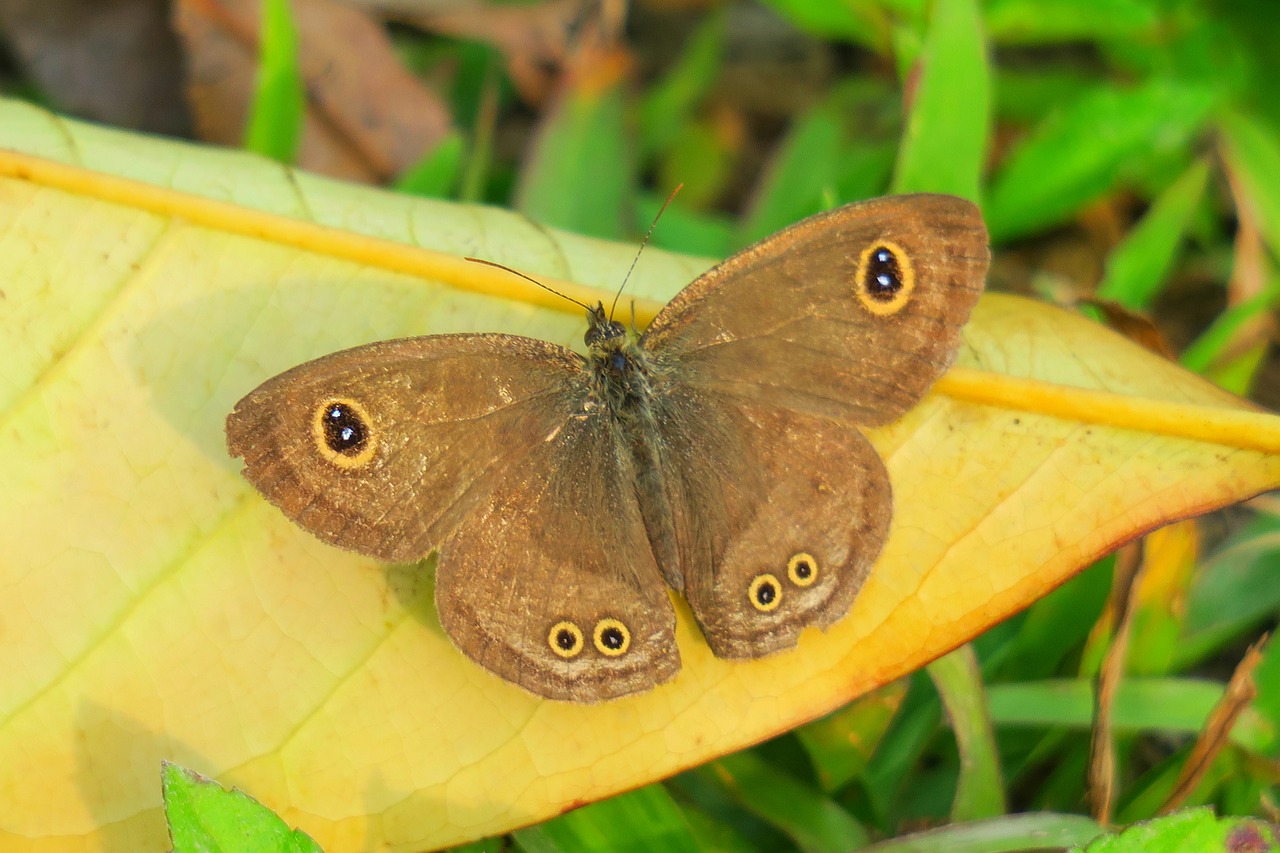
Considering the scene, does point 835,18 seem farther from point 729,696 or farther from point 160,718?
point 160,718

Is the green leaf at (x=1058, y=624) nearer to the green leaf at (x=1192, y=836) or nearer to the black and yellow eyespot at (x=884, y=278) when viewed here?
the green leaf at (x=1192, y=836)

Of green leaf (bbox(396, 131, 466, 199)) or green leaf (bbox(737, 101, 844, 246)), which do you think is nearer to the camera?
green leaf (bbox(396, 131, 466, 199))

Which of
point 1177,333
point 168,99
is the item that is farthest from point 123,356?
point 1177,333

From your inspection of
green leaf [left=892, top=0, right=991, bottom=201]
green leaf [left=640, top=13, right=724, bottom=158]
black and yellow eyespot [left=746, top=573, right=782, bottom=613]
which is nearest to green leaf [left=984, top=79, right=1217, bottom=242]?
green leaf [left=892, top=0, right=991, bottom=201]

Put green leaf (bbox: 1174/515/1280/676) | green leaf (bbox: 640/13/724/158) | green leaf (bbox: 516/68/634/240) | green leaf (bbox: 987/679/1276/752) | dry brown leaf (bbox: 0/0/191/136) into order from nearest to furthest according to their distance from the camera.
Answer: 1. green leaf (bbox: 987/679/1276/752)
2. green leaf (bbox: 1174/515/1280/676)
3. green leaf (bbox: 516/68/634/240)
4. dry brown leaf (bbox: 0/0/191/136)
5. green leaf (bbox: 640/13/724/158)

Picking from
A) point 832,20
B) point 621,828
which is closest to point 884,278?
point 621,828

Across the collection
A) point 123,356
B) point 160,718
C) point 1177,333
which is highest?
point 1177,333

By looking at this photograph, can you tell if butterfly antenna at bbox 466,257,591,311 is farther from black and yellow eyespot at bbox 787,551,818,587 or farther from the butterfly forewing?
black and yellow eyespot at bbox 787,551,818,587
